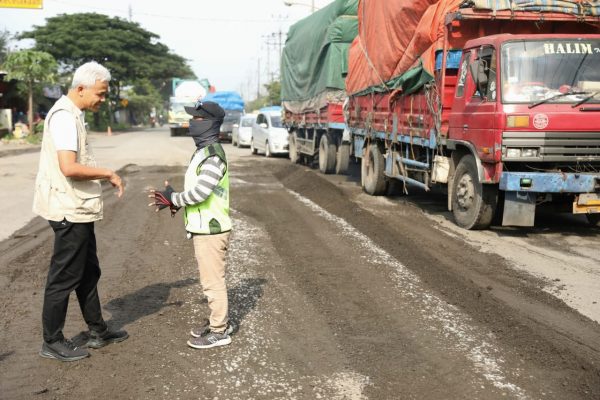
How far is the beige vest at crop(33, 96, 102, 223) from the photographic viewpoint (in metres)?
3.98

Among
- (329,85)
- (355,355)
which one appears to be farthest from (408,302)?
(329,85)

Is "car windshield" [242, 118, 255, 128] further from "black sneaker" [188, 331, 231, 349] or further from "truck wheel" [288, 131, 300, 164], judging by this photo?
"black sneaker" [188, 331, 231, 349]

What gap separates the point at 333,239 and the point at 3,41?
209 ft

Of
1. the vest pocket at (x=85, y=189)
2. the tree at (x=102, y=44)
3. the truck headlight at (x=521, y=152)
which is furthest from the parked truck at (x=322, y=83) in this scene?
the tree at (x=102, y=44)

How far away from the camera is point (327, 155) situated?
1631cm

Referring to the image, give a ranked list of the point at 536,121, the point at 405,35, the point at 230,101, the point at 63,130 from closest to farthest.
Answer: the point at 63,130, the point at 536,121, the point at 405,35, the point at 230,101

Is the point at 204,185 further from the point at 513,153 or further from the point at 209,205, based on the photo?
the point at 513,153

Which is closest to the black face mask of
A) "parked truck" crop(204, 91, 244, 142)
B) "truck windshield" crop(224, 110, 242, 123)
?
"truck windshield" crop(224, 110, 242, 123)

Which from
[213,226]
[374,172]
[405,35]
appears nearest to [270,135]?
[374,172]

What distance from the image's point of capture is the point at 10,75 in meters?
30.7

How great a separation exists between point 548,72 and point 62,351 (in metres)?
6.52

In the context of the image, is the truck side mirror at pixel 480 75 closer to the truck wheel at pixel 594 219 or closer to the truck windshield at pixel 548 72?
the truck windshield at pixel 548 72

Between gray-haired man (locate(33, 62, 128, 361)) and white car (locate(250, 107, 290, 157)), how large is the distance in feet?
60.9

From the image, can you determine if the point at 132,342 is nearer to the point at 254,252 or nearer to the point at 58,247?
the point at 58,247
